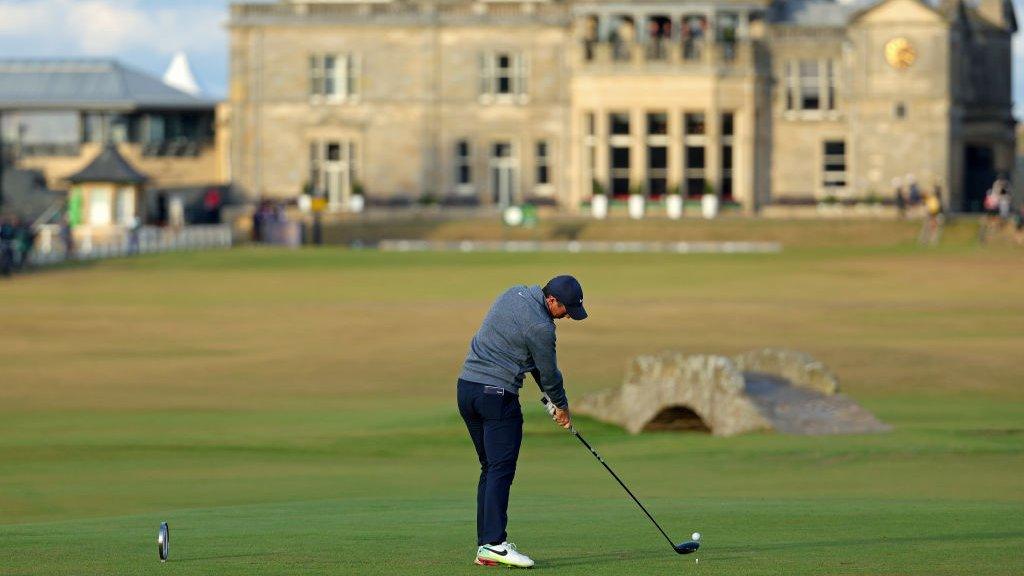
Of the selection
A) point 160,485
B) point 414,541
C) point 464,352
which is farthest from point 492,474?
point 464,352

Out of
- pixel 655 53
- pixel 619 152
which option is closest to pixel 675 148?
pixel 619 152

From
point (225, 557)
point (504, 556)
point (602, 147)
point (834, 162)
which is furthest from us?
point (834, 162)

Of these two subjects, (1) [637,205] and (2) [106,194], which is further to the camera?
(1) [637,205]

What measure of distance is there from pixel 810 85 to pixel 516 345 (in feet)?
263

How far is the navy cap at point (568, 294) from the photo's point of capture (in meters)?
15.1

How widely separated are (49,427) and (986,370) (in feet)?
53.5

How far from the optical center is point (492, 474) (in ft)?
50.9

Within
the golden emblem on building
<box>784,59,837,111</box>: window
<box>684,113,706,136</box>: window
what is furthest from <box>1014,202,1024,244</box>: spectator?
<box>684,113,706,136</box>: window

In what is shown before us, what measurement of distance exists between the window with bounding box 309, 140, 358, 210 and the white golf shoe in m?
80.6

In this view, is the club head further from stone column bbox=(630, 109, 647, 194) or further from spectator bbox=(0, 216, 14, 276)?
stone column bbox=(630, 109, 647, 194)

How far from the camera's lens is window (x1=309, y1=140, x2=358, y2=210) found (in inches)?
3765

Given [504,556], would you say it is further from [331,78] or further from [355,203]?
[331,78]

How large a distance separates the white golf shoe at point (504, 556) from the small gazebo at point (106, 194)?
69444 millimetres

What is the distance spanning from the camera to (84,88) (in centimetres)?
12094
